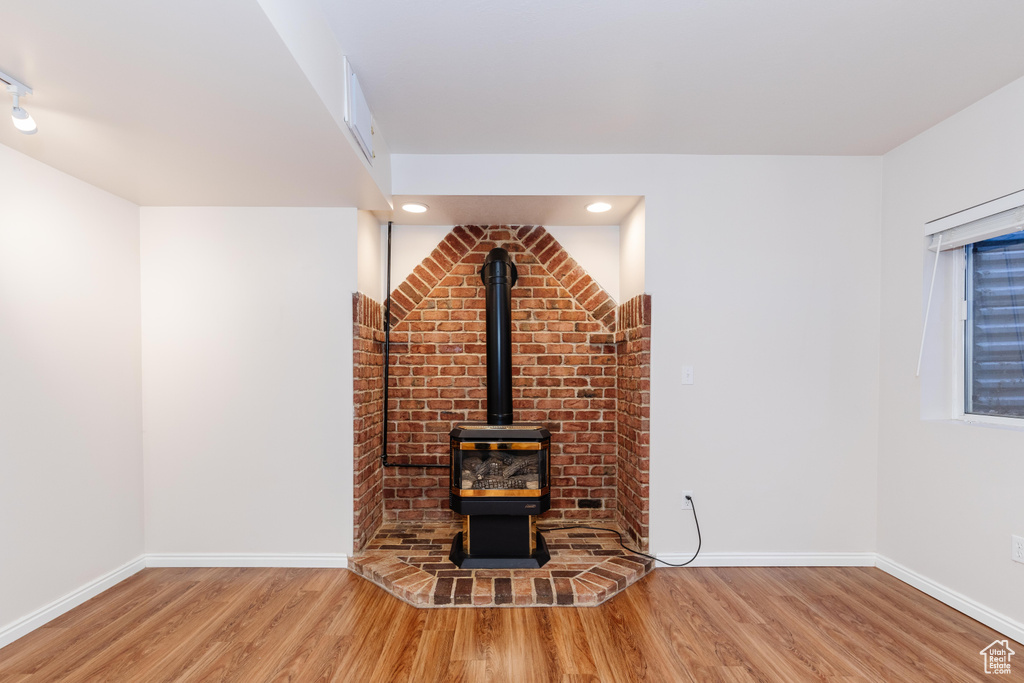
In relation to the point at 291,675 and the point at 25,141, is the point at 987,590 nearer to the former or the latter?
the point at 291,675

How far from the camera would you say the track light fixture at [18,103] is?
162 cm

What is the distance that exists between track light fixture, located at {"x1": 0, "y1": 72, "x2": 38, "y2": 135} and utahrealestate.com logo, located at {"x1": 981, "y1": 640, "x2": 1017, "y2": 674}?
12.7 ft


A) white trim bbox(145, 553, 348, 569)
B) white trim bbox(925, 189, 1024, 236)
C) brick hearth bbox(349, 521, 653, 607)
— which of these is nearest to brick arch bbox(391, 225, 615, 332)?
brick hearth bbox(349, 521, 653, 607)

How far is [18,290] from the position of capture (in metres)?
2.22

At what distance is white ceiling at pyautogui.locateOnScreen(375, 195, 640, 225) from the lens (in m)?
3.04

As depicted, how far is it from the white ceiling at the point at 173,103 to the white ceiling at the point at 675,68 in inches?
14.0

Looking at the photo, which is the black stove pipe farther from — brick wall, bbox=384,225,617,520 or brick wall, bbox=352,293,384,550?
brick wall, bbox=352,293,384,550

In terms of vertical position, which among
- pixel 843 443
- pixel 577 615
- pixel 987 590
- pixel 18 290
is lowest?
pixel 577 615

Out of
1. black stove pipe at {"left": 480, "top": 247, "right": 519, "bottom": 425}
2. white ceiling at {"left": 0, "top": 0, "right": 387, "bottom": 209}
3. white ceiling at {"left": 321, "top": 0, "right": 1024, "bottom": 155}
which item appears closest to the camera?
white ceiling at {"left": 0, "top": 0, "right": 387, "bottom": 209}

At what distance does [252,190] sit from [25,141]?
86cm

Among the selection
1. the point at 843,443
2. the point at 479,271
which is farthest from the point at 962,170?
the point at 479,271

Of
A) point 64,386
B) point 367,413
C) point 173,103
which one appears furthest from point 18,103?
point 367,413

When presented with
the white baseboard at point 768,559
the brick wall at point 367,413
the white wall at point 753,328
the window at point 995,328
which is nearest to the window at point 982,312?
the window at point 995,328

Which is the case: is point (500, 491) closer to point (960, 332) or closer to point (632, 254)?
point (632, 254)
